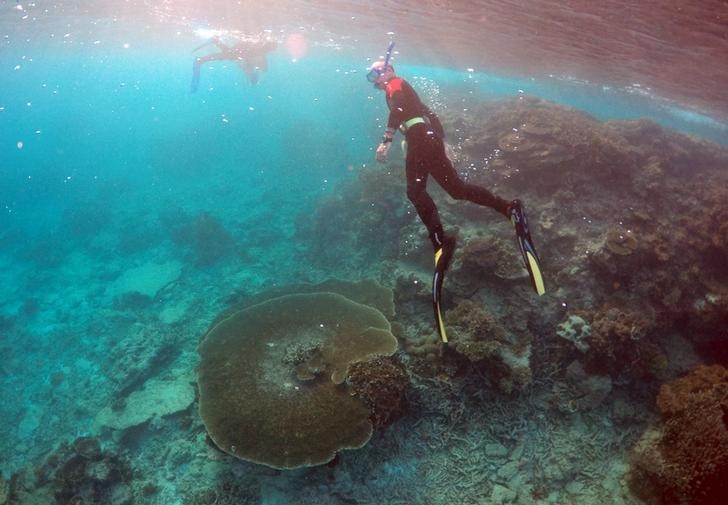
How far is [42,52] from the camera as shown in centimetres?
5341

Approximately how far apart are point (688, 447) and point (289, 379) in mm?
7354

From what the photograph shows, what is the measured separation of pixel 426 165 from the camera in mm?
6949

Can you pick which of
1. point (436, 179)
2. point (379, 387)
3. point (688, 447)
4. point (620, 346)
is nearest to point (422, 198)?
point (436, 179)

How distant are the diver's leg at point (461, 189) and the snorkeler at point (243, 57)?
2005cm

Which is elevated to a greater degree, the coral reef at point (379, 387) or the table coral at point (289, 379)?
the coral reef at point (379, 387)

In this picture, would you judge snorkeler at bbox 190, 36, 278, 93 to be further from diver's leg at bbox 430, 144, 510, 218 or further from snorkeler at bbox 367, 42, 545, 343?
diver's leg at bbox 430, 144, 510, 218

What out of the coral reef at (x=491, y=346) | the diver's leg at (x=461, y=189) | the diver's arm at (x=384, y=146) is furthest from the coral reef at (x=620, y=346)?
the diver's arm at (x=384, y=146)

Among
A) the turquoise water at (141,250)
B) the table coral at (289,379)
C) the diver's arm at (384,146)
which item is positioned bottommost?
the turquoise water at (141,250)

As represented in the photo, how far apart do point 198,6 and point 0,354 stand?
24.5 metres

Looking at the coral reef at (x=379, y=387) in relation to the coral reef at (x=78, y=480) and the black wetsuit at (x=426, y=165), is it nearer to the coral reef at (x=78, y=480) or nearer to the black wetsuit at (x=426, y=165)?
the black wetsuit at (x=426, y=165)

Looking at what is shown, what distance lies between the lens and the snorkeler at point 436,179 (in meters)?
6.41

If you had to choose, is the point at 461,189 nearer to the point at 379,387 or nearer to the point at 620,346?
the point at 379,387

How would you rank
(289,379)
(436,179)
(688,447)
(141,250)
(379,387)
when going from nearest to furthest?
(688,447) < (436,179) < (379,387) < (289,379) < (141,250)

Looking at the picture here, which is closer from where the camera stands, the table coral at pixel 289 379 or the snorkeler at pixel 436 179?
the snorkeler at pixel 436 179
